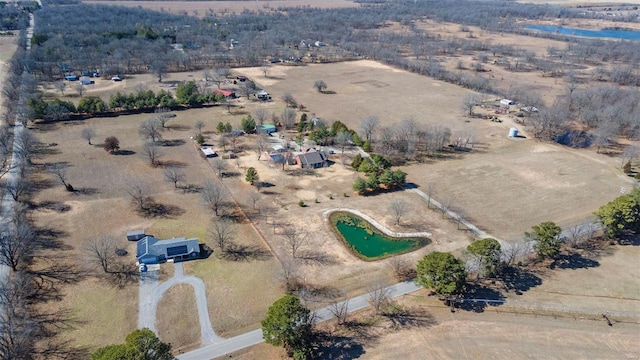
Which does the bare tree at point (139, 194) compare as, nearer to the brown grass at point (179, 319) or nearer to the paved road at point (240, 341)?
the brown grass at point (179, 319)

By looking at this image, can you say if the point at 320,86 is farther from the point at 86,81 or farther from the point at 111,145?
the point at 86,81

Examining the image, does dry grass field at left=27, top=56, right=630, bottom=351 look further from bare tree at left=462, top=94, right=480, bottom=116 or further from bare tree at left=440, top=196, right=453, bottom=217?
bare tree at left=462, top=94, right=480, bottom=116

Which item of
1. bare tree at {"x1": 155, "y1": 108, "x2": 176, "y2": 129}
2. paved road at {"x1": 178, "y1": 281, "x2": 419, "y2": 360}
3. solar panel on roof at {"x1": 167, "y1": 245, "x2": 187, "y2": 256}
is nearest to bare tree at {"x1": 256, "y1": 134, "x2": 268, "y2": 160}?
bare tree at {"x1": 155, "y1": 108, "x2": 176, "y2": 129}

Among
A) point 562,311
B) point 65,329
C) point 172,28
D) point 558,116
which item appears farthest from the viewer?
point 172,28

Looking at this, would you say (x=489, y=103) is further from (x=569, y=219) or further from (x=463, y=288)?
(x=463, y=288)

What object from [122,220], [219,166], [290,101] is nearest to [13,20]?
[290,101]

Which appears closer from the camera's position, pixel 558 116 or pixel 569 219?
pixel 569 219

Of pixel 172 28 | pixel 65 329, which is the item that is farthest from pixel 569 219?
pixel 172 28
